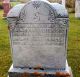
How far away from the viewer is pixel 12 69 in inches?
224

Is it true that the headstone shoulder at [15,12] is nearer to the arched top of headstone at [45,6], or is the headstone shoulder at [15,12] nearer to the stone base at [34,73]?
the arched top of headstone at [45,6]

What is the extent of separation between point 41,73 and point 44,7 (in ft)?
4.36

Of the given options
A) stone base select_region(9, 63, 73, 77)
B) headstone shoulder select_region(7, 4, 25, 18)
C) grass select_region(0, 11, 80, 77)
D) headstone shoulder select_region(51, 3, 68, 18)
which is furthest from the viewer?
grass select_region(0, 11, 80, 77)

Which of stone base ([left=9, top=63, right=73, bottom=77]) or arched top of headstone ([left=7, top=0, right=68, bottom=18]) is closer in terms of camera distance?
arched top of headstone ([left=7, top=0, right=68, bottom=18])

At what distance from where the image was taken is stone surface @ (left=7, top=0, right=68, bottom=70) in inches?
210

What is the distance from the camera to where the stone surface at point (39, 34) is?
17.5ft

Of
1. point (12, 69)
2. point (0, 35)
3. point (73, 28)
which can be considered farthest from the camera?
point (73, 28)

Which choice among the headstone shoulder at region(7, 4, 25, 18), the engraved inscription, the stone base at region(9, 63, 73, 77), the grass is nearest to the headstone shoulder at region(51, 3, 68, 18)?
the engraved inscription

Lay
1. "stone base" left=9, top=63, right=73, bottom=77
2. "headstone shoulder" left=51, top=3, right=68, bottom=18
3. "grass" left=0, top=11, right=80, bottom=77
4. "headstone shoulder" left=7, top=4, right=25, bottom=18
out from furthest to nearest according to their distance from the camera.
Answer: "grass" left=0, top=11, right=80, bottom=77, "stone base" left=9, top=63, right=73, bottom=77, "headstone shoulder" left=7, top=4, right=25, bottom=18, "headstone shoulder" left=51, top=3, right=68, bottom=18

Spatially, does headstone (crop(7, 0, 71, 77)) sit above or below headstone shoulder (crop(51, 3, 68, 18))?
below

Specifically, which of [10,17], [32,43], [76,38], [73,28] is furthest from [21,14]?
[73,28]

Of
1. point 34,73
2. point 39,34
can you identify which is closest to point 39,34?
point 39,34

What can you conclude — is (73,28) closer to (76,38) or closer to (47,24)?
(76,38)

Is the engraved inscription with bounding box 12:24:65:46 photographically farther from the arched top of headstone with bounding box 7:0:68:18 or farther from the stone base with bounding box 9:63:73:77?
the stone base with bounding box 9:63:73:77
